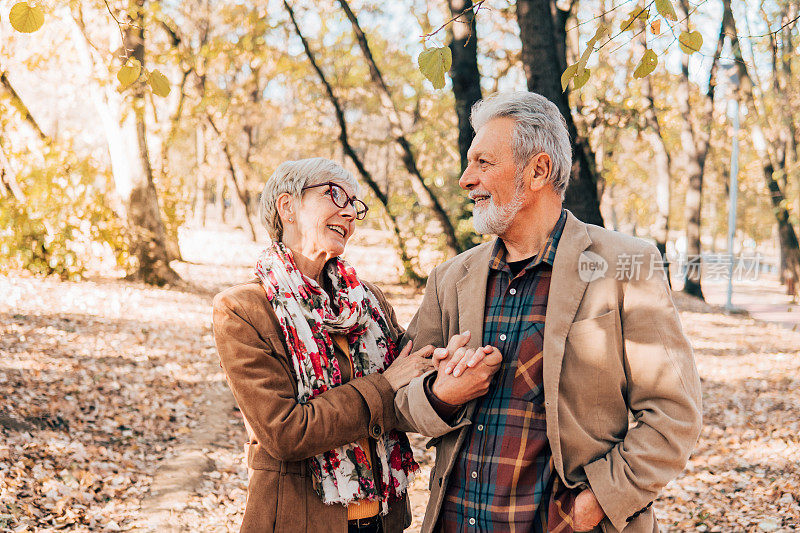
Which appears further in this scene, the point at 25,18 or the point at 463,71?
the point at 463,71

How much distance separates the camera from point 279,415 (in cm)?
228

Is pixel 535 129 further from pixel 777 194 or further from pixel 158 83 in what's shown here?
pixel 777 194

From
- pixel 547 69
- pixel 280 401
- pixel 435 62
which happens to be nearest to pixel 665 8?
pixel 435 62

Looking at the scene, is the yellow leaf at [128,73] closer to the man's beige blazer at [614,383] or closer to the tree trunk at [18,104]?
the man's beige blazer at [614,383]

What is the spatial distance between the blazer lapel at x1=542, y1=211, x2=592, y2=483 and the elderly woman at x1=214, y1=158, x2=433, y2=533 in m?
0.52

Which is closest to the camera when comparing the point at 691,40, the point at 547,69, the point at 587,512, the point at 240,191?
the point at 587,512

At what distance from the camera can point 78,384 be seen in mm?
6809

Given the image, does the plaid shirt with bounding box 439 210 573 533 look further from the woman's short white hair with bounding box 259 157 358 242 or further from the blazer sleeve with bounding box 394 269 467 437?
the woman's short white hair with bounding box 259 157 358 242

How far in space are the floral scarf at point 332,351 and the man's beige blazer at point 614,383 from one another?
283 mm

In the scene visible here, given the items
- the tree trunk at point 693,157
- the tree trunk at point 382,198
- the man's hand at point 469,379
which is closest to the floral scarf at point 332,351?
the man's hand at point 469,379

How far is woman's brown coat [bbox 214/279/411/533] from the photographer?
90.2 inches

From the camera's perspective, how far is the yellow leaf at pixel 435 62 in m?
2.35

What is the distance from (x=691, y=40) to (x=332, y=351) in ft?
5.96

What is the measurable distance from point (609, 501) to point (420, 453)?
4.63 m
